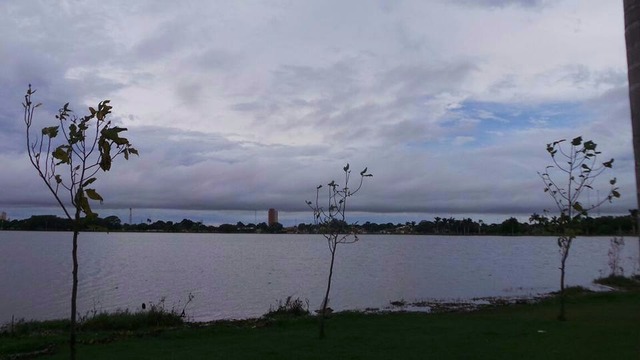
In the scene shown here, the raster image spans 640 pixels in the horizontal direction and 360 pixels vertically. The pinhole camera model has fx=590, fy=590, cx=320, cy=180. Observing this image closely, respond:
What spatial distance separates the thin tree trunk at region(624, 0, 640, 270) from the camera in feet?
12.1

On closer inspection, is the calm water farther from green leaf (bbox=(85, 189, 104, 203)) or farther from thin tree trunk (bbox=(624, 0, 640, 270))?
thin tree trunk (bbox=(624, 0, 640, 270))

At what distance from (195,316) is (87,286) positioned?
14.0 meters

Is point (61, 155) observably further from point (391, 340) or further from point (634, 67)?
point (391, 340)

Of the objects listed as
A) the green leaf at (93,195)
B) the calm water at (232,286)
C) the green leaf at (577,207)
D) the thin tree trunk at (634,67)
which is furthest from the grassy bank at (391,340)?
the calm water at (232,286)

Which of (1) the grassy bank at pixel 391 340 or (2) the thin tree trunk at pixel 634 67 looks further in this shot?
(1) the grassy bank at pixel 391 340

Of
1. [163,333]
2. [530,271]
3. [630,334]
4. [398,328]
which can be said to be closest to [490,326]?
[398,328]

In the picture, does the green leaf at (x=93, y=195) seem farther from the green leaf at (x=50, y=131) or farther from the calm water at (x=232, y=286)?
the calm water at (x=232, y=286)

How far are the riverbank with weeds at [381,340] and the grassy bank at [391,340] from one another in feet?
0.06

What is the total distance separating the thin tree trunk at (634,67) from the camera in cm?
Answer: 370

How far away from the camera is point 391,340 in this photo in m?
13.4

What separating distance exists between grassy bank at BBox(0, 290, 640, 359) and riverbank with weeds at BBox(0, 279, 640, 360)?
0.02 m

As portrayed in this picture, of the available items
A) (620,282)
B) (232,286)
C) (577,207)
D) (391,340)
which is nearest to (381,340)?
(391,340)

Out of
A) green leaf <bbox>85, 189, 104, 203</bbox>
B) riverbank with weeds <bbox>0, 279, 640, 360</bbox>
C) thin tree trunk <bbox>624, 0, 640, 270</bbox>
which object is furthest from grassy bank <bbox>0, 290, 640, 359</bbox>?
thin tree trunk <bbox>624, 0, 640, 270</bbox>

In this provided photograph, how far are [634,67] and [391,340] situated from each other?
10.6 meters
